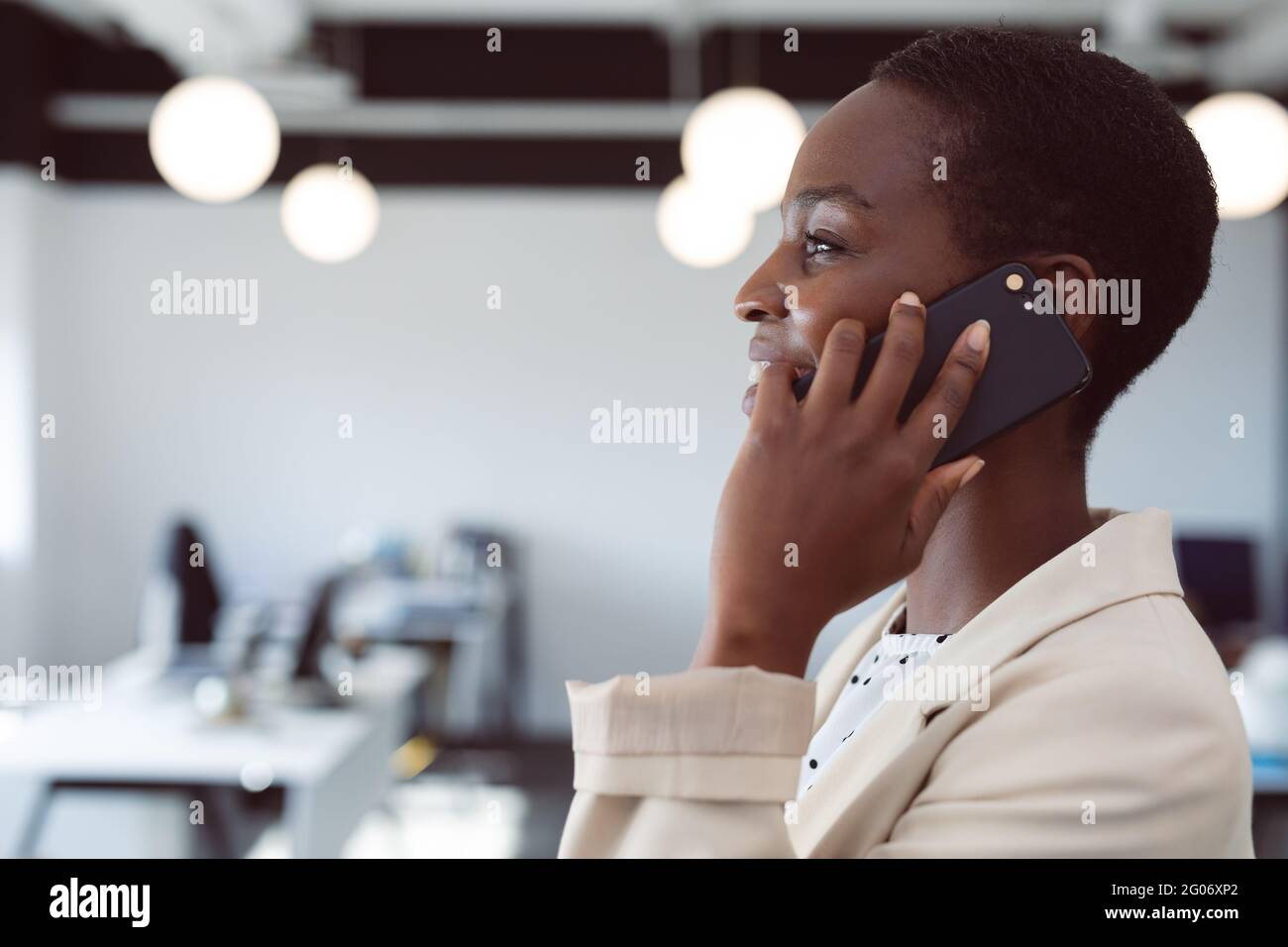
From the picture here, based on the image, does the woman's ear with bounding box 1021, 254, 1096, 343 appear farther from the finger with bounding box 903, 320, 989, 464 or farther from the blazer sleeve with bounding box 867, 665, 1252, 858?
the blazer sleeve with bounding box 867, 665, 1252, 858

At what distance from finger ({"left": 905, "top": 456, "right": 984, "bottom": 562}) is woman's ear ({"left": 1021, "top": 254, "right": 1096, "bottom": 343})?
169 millimetres

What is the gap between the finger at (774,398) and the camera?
693mm

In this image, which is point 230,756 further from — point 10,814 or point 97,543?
point 97,543

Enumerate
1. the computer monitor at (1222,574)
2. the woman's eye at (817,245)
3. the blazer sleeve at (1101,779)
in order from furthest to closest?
the computer monitor at (1222,574)
the woman's eye at (817,245)
the blazer sleeve at (1101,779)

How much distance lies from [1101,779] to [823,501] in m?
0.20

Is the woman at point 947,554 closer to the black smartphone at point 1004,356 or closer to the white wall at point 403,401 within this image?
the black smartphone at point 1004,356

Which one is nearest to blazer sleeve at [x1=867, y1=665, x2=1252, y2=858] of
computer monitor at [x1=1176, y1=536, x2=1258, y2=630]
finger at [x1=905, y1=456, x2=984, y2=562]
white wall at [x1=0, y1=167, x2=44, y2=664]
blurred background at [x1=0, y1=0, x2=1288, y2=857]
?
finger at [x1=905, y1=456, x2=984, y2=562]

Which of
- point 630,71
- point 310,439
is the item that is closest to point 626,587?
point 310,439

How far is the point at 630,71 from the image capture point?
→ 6715mm

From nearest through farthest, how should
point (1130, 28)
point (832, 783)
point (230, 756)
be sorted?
point (832, 783) < point (230, 756) < point (1130, 28)

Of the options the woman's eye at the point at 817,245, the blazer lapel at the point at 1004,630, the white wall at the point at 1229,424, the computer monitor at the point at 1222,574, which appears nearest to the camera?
the blazer lapel at the point at 1004,630

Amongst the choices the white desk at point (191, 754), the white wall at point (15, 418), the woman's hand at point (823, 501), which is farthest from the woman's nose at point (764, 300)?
the white wall at point (15, 418)

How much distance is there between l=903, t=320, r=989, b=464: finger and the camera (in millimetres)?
695
